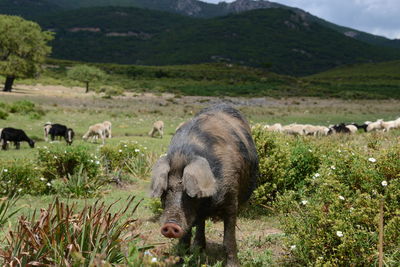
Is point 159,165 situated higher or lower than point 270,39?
lower

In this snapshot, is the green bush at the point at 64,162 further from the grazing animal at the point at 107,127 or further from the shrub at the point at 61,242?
the grazing animal at the point at 107,127

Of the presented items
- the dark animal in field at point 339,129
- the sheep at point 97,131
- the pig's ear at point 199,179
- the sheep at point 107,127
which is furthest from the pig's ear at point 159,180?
the dark animal in field at point 339,129

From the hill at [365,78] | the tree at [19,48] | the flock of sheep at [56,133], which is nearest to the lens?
the flock of sheep at [56,133]

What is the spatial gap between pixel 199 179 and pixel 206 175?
0.13 metres

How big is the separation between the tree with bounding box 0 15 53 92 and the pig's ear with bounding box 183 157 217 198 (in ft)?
157

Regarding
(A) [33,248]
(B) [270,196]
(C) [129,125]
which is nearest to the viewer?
(A) [33,248]

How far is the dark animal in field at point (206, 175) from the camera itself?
4.05 metres

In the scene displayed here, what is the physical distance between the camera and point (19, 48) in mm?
49375

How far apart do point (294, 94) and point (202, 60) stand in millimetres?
94365

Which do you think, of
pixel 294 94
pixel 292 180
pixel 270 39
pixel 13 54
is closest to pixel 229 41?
pixel 270 39

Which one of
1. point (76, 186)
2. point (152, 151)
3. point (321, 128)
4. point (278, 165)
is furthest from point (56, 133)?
point (278, 165)

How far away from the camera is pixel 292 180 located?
29.6ft

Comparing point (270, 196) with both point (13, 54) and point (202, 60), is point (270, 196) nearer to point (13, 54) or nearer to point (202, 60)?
point (13, 54)

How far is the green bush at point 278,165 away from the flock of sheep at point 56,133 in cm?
1142
